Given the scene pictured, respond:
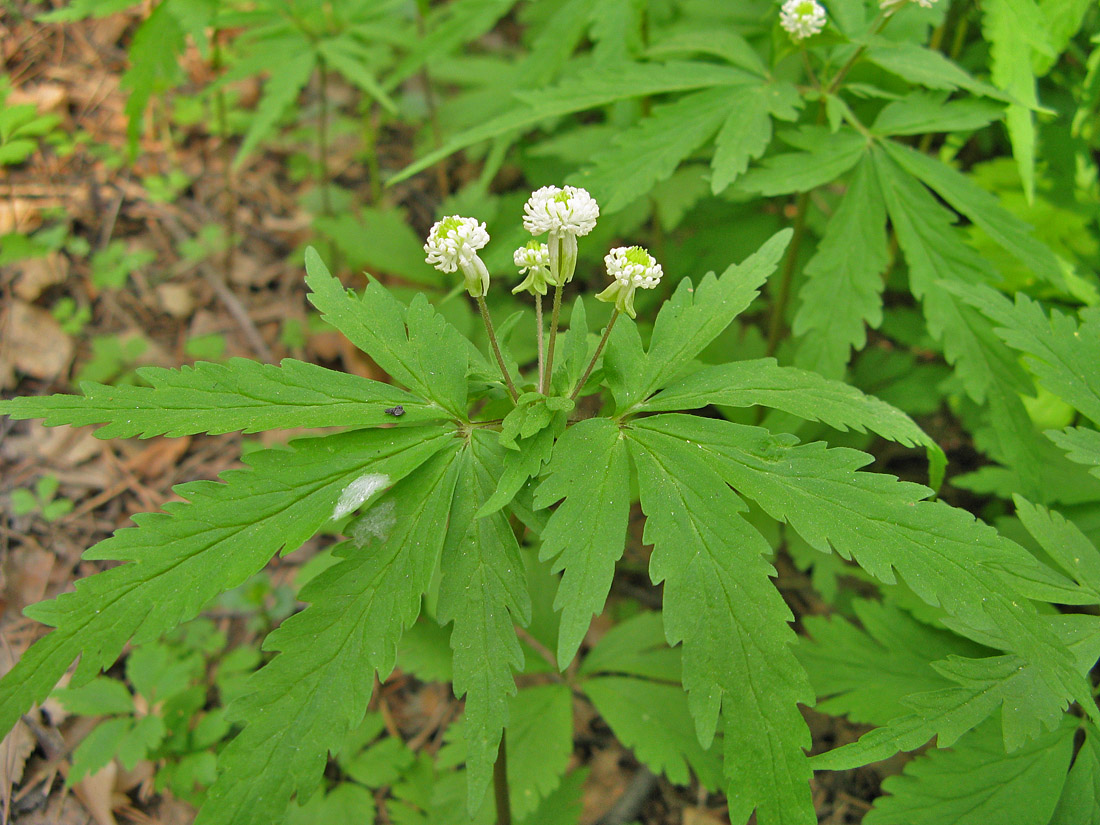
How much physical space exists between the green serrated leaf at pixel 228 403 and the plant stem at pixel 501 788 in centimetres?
102

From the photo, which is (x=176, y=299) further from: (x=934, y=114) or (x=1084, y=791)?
(x=1084, y=791)

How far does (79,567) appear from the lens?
2957mm

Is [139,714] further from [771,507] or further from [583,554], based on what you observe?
[771,507]

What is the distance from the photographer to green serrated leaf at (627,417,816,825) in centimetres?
138

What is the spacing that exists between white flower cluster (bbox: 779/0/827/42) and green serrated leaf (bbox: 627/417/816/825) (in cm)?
150

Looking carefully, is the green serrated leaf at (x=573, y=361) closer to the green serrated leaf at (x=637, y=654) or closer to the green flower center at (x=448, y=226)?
the green flower center at (x=448, y=226)

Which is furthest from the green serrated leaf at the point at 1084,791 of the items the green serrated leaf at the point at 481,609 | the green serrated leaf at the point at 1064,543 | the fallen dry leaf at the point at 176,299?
the fallen dry leaf at the point at 176,299

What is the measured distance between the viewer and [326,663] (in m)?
1.42

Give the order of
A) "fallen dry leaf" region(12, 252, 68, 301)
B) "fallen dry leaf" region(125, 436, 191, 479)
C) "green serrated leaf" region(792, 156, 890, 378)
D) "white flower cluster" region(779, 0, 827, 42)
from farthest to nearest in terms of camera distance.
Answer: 1. "fallen dry leaf" region(12, 252, 68, 301)
2. "fallen dry leaf" region(125, 436, 191, 479)
3. "green serrated leaf" region(792, 156, 890, 378)
4. "white flower cluster" region(779, 0, 827, 42)

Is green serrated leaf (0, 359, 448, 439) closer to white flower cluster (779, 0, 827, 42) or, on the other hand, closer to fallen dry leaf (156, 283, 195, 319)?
white flower cluster (779, 0, 827, 42)

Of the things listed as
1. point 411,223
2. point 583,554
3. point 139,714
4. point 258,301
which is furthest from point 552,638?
point 411,223

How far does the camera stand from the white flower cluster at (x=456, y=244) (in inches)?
59.3

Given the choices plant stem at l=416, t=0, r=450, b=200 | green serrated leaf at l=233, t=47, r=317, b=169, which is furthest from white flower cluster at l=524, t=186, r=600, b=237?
plant stem at l=416, t=0, r=450, b=200

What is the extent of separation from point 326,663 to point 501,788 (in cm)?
89
